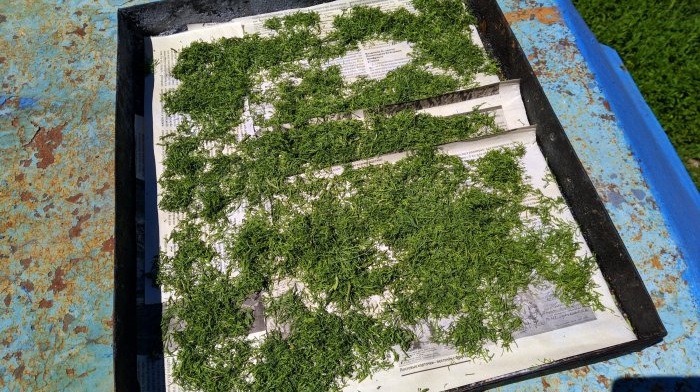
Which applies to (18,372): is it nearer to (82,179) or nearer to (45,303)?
(45,303)

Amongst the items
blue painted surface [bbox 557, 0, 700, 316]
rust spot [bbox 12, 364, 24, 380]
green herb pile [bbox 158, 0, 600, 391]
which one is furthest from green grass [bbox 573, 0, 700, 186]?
rust spot [bbox 12, 364, 24, 380]

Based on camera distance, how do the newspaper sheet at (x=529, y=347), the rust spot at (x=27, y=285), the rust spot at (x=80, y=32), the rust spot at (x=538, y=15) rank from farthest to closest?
the rust spot at (x=538, y=15) < the rust spot at (x=80, y=32) < the newspaper sheet at (x=529, y=347) < the rust spot at (x=27, y=285)

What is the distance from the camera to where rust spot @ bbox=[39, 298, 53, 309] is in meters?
1.68

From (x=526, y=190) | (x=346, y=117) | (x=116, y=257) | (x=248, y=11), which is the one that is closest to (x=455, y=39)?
(x=346, y=117)

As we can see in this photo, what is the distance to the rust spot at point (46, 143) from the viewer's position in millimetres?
1939

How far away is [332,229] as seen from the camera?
210 cm

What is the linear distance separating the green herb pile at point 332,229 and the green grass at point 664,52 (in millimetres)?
1523

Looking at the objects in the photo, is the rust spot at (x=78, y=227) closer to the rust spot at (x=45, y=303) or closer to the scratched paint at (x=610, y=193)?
the rust spot at (x=45, y=303)

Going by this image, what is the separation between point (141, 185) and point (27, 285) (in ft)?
2.14

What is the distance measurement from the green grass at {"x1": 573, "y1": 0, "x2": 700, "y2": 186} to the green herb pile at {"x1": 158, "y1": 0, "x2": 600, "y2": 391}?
5.00 feet

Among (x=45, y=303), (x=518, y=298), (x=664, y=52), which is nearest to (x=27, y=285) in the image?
(x=45, y=303)

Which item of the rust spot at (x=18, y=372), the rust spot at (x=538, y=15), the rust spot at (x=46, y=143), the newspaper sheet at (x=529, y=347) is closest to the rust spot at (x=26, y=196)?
the rust spot at (x=46, y=143)

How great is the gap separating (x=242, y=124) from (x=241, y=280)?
0.80 metres

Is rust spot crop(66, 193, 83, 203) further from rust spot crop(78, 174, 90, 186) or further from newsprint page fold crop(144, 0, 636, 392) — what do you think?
newsprint page fold crop(144, 0, 636, 392)
